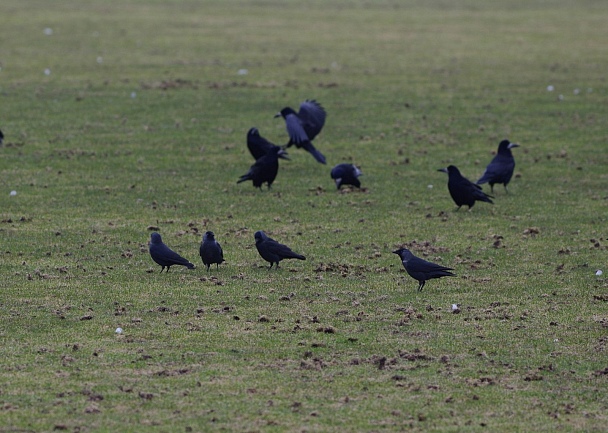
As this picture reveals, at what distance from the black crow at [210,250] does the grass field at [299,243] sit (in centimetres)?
32

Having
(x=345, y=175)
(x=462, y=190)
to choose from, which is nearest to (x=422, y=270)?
(x=462, y=190)

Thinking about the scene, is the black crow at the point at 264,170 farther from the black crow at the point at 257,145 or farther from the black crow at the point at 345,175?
the black crow at the point at 257,145

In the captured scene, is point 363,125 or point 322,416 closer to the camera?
point 322,416

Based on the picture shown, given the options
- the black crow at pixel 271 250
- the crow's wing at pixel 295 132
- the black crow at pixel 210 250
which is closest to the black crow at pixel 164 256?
the black crow at pixel 210 250

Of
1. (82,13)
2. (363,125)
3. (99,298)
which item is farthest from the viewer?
(82,13)

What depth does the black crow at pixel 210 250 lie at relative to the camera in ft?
46.4

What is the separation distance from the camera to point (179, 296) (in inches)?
519

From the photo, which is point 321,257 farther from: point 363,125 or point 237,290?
point 363,125

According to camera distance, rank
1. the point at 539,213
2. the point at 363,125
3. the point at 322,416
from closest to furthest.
Answer: 1. the point at 322,416
2. the point at 539,213
3. the point at 363,125

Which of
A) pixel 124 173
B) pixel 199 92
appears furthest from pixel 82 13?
pixel 124 173

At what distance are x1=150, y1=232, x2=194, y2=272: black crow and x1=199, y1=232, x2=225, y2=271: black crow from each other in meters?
0.24

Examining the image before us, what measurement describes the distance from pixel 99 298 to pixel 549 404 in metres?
6.14

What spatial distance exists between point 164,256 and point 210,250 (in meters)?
0.66

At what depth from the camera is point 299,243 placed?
54.2 ft
